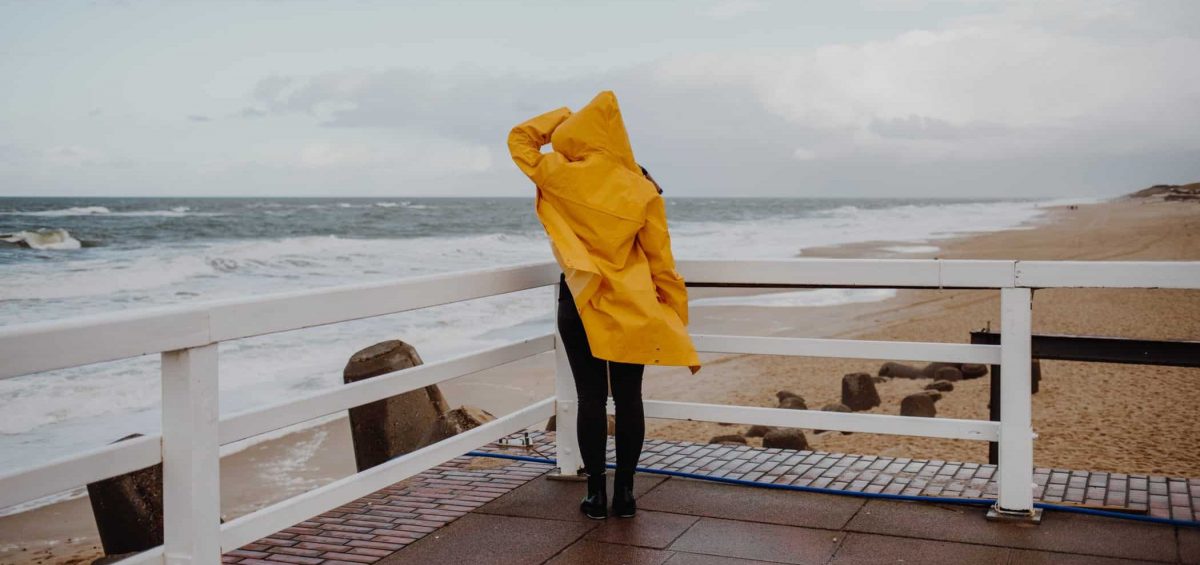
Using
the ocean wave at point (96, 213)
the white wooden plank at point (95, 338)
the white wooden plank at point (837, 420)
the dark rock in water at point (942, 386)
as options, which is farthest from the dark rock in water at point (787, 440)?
the ocean wave at point (96, 213)

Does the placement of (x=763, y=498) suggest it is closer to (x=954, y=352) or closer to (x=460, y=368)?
(x=954, y=352)

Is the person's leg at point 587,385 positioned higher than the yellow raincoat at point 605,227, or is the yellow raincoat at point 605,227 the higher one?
the yellow raincoat at point 605,227

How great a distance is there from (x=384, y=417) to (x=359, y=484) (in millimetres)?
2507

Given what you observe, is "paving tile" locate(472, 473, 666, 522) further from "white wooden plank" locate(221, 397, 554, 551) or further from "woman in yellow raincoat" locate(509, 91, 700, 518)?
"woman in yellow raincoat" locate(509, 91, 700, 518)

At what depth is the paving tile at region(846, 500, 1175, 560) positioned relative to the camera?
3.92 m

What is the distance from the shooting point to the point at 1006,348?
4.27 m

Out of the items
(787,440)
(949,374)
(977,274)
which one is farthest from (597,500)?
(949,374)

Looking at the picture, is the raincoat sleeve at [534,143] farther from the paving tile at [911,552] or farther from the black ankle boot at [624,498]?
the paving tile at [911,552]

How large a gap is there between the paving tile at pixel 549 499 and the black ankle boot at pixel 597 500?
0.04m

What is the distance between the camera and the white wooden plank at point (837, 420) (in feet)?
14.7

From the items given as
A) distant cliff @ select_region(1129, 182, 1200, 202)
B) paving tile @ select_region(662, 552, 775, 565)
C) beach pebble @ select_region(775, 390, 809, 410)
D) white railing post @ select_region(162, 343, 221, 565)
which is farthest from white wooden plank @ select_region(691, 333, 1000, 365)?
distant cliff @ select_region(1129, 182, 1200, 202)

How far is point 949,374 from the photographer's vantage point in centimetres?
1039

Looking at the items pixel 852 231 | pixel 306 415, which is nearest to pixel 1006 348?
pixel 306 415

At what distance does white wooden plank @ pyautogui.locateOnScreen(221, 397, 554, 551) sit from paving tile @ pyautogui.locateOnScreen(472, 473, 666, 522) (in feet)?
0.94
